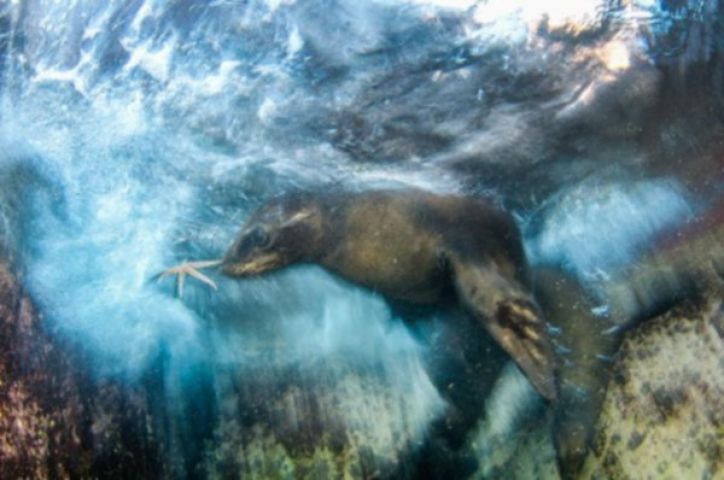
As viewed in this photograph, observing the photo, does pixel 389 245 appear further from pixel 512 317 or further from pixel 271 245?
pixel 512 317

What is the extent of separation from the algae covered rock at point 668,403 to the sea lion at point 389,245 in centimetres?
171

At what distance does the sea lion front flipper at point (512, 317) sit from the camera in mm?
5414

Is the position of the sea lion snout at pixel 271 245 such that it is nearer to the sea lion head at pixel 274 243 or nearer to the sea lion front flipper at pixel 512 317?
the sea lion head at pixel 274 243

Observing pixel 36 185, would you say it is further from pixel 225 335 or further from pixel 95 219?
pixel 225 335

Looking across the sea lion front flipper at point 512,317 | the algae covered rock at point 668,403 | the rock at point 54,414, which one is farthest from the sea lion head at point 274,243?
the algae covered rock at point 668,403

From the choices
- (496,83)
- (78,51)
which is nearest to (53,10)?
(78,51)

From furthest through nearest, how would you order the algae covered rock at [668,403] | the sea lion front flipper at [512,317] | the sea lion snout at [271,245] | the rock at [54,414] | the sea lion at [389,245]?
1. the sea lion snout at [271,245]
2. the sea lion at [389,245]
3. the algae covered rock at [668,403]
4. the sea lion front flipper at [512,317]
5. the rock at [54,414]

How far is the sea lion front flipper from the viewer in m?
5.41

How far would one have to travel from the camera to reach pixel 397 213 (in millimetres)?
7262

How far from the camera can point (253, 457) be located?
30.5 feet

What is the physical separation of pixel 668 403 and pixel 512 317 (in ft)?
7.57

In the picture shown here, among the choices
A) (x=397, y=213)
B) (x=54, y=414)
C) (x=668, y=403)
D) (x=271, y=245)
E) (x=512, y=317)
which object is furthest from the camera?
(x=397, y=213)

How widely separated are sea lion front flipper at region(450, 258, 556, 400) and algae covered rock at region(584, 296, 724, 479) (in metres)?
1.87

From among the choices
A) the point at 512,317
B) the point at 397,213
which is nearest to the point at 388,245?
the point at 397,213
